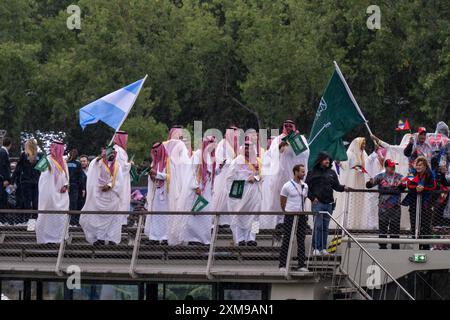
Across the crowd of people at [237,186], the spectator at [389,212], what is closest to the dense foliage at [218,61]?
the crowd of people at [237,186]

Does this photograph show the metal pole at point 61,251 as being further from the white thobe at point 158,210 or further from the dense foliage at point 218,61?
the dense foliage at point 218,61

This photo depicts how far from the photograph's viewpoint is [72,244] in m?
26.3

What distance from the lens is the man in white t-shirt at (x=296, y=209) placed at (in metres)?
24.2

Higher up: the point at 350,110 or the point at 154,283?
the point at 350,110

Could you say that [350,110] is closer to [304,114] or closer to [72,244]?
[72,244]

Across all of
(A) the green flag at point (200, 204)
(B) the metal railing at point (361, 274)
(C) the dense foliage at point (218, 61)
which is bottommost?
(B) the metal railing at point (361, 274)

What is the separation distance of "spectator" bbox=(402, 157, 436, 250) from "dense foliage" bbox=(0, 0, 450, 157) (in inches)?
709

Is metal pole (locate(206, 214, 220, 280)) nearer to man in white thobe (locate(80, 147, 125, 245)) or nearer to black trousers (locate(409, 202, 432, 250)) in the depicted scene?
black trousers (locate(409, 202, 432, 250))

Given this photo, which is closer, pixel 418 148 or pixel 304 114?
pixel 418 148

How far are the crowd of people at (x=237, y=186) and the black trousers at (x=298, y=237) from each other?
14 mm

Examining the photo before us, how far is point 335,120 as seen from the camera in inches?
1080

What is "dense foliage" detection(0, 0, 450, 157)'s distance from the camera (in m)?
46.8

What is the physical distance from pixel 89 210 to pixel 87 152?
29057mm
